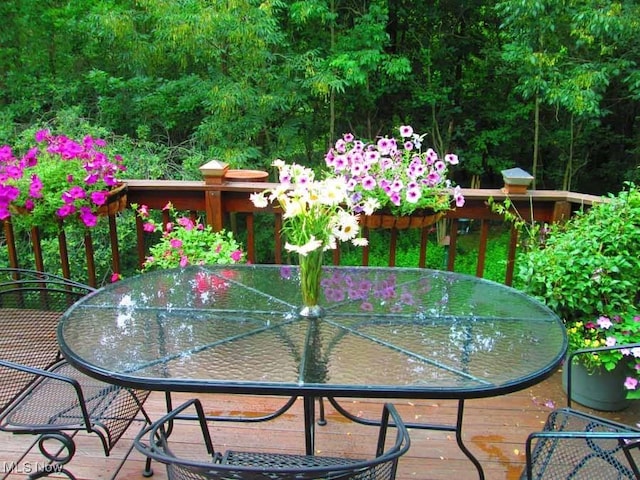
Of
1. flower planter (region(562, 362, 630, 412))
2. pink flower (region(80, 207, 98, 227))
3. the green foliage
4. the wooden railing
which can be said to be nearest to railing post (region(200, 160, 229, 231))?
the wooden railing

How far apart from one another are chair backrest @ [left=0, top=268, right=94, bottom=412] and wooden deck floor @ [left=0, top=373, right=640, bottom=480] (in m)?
0.30

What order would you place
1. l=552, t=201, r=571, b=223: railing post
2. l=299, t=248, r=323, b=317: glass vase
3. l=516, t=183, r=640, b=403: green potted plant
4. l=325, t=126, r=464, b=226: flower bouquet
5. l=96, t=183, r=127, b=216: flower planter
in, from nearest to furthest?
l=299, t=248, r=323, b=317: glass vase → l=516, t=183, r=640, b=403: green potted plant → l=325, t=126, r=464, b=226: flower bouquet → l=96, t=183, r=127, b=216: flower planter → l=552, t=201, r=571, b=223: railing post

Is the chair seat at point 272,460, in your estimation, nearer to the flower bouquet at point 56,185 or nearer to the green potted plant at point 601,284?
the green potted plant at point 601,284

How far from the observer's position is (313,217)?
Result: 1626 mm

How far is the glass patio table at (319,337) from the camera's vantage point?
1351mm

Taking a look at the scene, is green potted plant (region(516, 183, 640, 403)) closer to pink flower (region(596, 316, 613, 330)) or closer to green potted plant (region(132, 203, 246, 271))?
pink flower (region(596, 316, 613, 330))

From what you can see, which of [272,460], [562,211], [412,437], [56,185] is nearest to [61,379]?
[272,460]

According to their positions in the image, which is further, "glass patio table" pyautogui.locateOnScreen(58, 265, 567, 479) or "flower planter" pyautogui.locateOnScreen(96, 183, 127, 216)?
"flower planter" pyautogui.locateOnScreen(96, 183, 127, 216)

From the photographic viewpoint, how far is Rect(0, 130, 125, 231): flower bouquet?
2529mm

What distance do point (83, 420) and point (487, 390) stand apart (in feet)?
3.65

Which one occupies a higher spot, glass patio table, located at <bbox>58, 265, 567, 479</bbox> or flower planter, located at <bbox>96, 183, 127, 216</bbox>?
flower planter, located at <bbox>96, 183, 127, 216</bbox>

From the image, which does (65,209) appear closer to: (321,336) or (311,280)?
(311,280)

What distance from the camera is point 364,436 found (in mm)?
2133

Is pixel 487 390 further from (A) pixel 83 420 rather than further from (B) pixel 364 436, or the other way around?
(A) pixel 83 420
